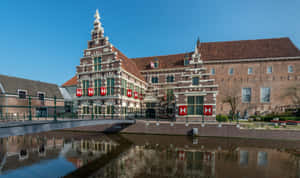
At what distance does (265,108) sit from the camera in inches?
898

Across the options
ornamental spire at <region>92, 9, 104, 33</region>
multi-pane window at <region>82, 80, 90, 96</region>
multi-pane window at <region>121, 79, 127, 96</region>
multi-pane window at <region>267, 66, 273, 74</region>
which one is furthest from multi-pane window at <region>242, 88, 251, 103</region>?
multi-pane window at <region>82, 80, 90, 96</region>

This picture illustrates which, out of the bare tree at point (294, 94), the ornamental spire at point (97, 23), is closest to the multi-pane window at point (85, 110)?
the ornamental spire at point (97, 23)

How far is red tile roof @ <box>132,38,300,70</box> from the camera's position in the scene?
22.5 meters

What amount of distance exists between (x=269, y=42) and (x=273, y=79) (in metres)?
6.35

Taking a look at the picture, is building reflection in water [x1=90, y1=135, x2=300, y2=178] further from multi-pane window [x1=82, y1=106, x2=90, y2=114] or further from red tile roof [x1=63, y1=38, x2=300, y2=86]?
red tile roof [x1=63, y1=38, x2=300, y2=86]

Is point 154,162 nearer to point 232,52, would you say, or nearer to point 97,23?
point 97,23

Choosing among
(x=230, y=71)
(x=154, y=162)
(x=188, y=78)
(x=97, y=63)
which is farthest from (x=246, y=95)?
(x=97, y=63)

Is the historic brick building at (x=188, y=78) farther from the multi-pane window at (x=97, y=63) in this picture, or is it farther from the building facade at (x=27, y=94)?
the building facade at (x=27, y=94)

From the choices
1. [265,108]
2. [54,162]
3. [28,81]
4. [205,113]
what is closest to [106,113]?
[54,162]

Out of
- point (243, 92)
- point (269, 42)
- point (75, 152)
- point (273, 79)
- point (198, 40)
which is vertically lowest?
point (75, 152)

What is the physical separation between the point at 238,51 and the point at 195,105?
576 inches

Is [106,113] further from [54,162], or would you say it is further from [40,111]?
[40,111]

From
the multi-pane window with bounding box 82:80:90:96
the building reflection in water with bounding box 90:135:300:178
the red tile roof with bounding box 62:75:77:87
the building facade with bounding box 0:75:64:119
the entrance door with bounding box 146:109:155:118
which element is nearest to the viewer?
the building reflection in water with bounding box 90:135:300:178

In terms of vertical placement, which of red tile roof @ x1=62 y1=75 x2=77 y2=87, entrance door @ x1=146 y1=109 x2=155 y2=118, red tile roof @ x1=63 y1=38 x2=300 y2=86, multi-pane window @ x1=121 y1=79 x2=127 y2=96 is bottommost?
entrance door @ x1=146 y1=109 x2=155 y2=118
